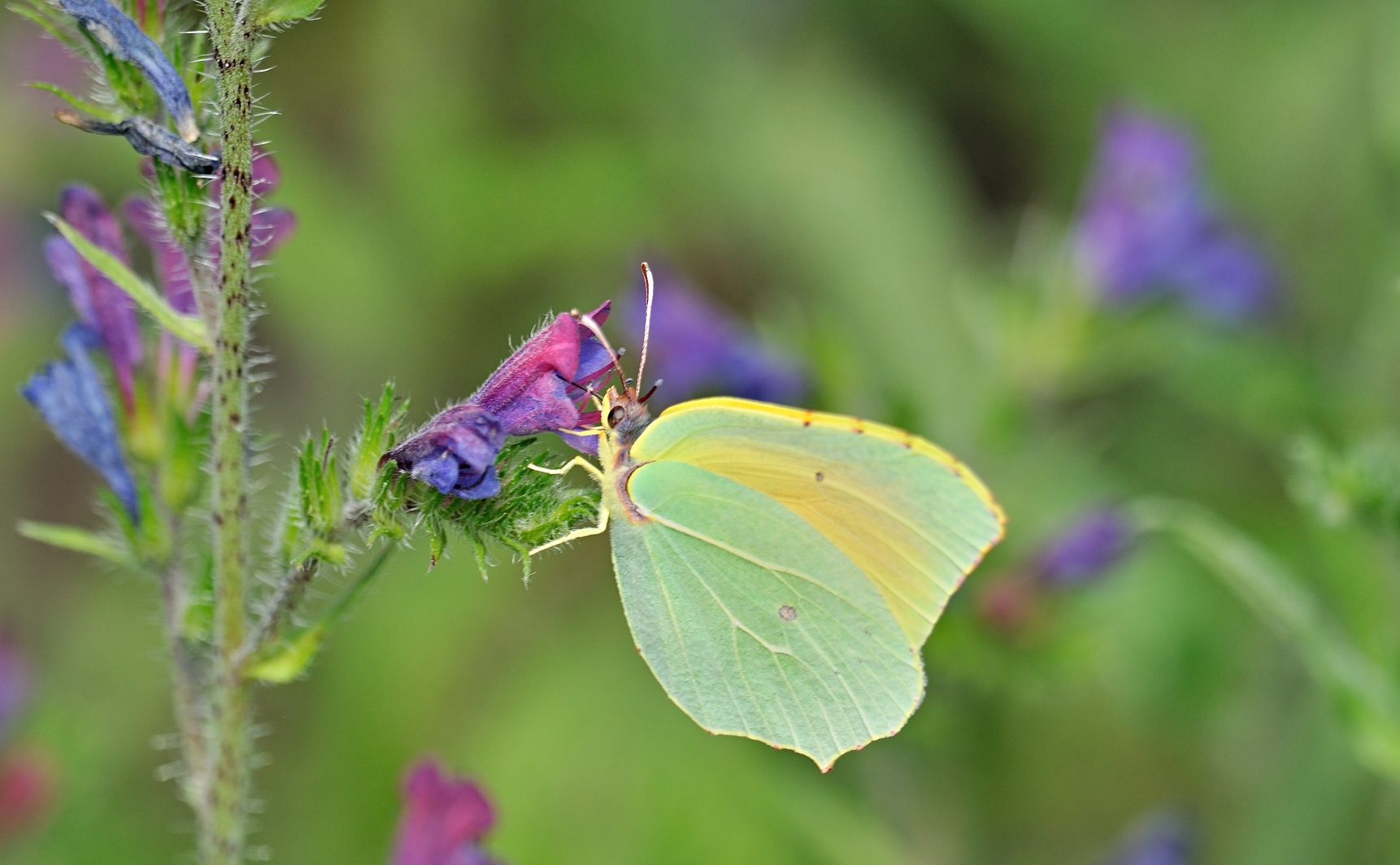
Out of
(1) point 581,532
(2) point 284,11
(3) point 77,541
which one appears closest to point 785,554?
(1) point 581,532

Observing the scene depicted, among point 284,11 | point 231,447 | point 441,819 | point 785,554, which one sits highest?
point 284,11

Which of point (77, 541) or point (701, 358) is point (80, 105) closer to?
point (77, 541)

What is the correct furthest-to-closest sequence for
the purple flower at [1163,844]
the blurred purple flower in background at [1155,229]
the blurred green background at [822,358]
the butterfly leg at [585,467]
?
1. the blurred purple flower in background at [1155,229]
2. the blurred green background at [822,358]
3. the purple flower at [1163,844]
4. the butterfly leg at [585,467]

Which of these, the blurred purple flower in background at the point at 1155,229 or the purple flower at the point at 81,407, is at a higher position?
the blurred purple flower in background at the point at 1155,229

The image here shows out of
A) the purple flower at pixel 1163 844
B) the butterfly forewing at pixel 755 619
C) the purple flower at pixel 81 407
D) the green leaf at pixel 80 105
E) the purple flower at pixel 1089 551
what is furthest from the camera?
the purple flower at pixel 1089 551

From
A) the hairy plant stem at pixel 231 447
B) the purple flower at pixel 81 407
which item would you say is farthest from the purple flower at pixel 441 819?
the purple flower at pixel 81 407

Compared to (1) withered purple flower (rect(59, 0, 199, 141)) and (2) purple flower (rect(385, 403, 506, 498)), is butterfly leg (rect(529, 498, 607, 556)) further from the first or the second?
(1) withered purple flower (rect(59, 0, 199, 141))

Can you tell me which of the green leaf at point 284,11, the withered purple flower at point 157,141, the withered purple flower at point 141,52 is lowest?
the withered purple flower at point 157,141

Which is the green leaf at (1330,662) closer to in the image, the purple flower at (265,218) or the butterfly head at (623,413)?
the butterfly head at (623,413)
